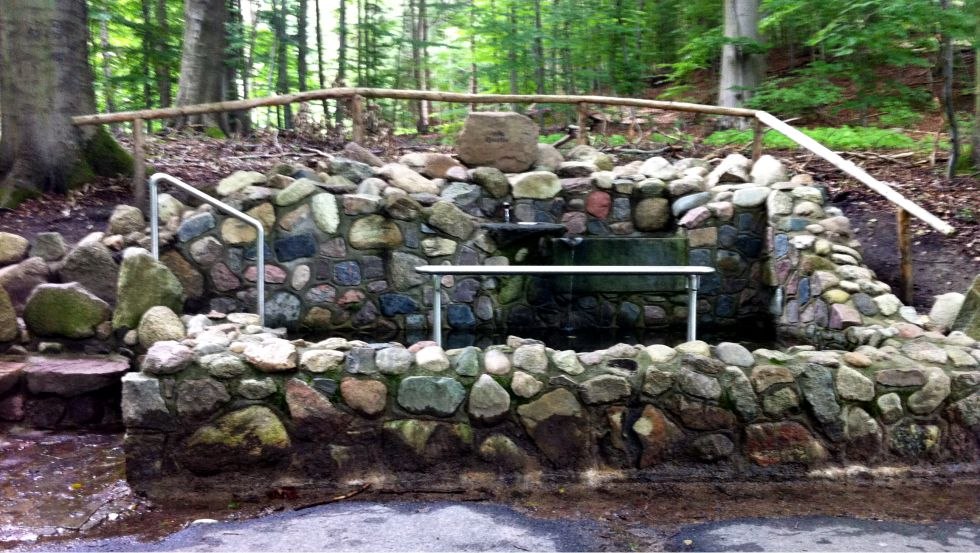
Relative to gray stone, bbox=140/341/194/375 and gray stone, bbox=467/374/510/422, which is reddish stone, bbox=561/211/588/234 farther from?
gray stone, bbox=140/341/194/375

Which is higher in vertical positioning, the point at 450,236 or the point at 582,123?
the point at 582,123

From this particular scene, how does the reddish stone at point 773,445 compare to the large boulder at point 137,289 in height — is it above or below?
below

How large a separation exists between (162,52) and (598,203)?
7.73 metres

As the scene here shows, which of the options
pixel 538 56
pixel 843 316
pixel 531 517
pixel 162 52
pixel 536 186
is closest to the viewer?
pixel 531 517

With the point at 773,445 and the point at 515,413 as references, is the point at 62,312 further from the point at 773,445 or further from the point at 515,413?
the point at 773,445

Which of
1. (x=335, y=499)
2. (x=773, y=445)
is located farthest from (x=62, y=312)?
(x=773, y=445)

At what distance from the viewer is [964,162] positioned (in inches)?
300

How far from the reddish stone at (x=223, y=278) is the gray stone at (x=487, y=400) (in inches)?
115

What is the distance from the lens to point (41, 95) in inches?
245

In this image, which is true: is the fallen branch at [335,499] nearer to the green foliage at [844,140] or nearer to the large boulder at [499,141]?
the large boulder at [499,141]

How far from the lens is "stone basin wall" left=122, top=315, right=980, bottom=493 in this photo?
325 centimetres

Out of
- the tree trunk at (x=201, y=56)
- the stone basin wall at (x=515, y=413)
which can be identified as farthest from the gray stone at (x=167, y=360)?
the tree trunk at (x=201, y=56)

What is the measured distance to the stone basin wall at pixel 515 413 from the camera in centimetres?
325

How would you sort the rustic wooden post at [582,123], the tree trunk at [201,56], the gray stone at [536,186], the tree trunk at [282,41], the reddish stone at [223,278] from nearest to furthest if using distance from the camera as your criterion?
1. the reddish stone at [223,278]
2. the gray stone at [536,186]
3. the rustic wooden post at [582,123]
4. the tree trunk at [201,56]
5. the tree trunk at [282,41]
